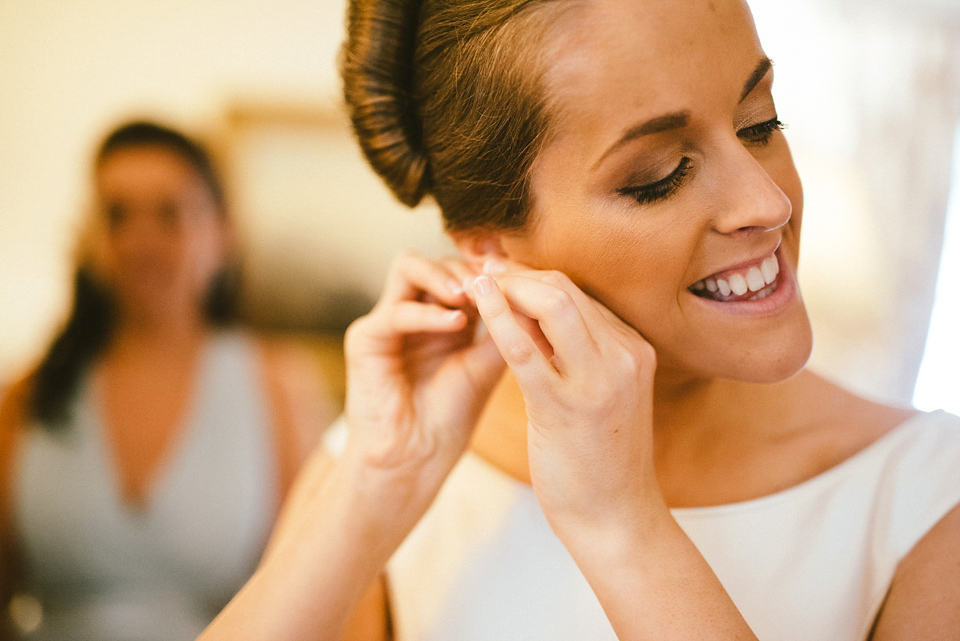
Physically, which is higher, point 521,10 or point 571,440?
point 521,10

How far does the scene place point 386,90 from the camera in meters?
0.68

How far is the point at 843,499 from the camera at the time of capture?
2.12 ft

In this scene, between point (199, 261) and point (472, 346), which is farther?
point (199, 261)

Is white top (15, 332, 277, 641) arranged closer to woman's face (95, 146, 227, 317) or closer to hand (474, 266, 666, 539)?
woman's face (95, 146, 227, 317)

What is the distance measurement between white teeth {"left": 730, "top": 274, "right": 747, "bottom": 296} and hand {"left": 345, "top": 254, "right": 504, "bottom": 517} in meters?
0.25

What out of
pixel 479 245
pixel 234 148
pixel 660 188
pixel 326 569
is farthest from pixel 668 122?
pixel 234 148

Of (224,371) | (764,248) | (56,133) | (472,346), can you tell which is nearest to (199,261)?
(224,371)

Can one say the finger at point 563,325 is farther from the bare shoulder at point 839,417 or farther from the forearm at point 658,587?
the bare shoulder at point 839,417

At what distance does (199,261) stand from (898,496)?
1.16 meters

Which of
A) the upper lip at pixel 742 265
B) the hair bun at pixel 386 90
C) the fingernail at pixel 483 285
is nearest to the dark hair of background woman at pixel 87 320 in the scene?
the hair bun at pixel 386 90

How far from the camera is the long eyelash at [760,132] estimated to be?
1.87ft

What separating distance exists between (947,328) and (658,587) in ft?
1.54

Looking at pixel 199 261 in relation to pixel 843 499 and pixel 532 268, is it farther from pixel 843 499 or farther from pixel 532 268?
pixel 843 499

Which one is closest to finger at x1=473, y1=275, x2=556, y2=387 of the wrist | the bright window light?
the wrist
